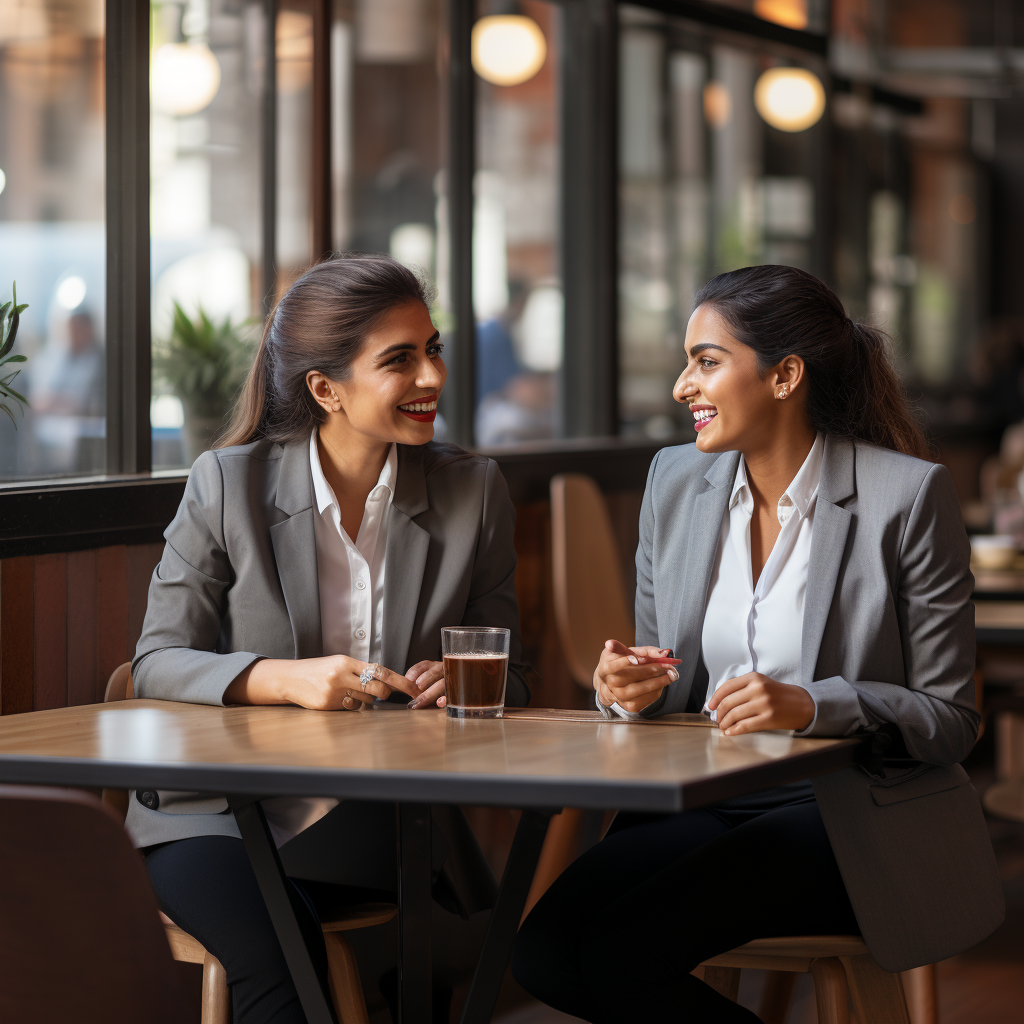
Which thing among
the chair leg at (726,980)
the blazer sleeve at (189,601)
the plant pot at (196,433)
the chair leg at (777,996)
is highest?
the plant pot at (196,433)

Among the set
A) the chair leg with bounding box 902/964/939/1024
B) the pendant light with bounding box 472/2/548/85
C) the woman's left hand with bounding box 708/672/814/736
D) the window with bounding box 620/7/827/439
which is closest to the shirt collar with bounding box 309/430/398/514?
the woman's left hand with bounding box 708/672/814/736

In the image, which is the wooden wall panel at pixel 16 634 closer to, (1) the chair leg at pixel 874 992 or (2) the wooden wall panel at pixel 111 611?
(2) the wooden wall panel at pixel 111 611

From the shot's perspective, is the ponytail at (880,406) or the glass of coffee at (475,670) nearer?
the glass of coffee at (475,670)

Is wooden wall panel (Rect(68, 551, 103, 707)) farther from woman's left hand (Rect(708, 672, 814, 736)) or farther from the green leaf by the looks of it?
woman's left hand (Rect(708, 672, 814, 736))

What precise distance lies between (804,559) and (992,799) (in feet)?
4.64

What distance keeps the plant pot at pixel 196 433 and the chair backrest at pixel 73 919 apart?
63.9 inches

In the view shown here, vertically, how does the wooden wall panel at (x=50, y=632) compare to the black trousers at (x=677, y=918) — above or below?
above

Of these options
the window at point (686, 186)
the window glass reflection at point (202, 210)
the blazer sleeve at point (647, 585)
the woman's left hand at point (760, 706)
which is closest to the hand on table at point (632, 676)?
the woman's left hand at point (760, 706)

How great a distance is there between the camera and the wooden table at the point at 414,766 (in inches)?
55.1

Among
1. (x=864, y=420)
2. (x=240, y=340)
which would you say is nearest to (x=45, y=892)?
(x=864, y=420)

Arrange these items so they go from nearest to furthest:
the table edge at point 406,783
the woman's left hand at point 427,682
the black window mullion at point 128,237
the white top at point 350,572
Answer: the table edge at point 406,783 → the woman's left hand at point 427,682 → the white top at point 350,572 → the black window mullion at point 128,237

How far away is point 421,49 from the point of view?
16.5 feet

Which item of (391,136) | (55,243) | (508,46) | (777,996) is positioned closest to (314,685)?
(777,996)

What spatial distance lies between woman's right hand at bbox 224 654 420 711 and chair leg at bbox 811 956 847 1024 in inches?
25.8
